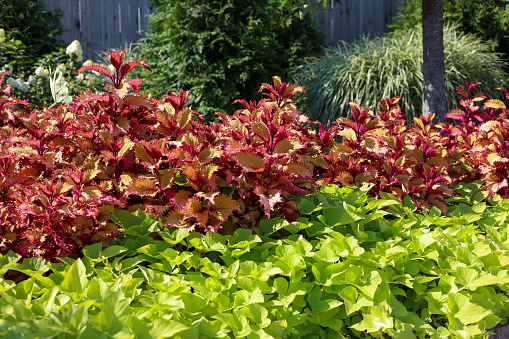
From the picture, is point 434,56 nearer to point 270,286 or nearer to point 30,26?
point 270,286

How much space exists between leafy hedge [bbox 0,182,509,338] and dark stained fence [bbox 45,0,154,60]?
6653mm

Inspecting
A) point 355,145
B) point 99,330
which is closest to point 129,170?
point 99,330

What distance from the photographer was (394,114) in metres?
2.62

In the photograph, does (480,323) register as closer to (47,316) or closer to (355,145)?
(355,145)

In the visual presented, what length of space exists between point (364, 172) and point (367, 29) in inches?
309

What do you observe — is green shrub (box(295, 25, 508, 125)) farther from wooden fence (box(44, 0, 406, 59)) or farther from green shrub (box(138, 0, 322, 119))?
wooden fence (box(44, 0, 406, 59))

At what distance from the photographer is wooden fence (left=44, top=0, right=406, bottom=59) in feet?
24.0

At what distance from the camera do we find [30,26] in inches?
238

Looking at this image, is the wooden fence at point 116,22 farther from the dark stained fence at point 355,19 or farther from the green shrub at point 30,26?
the green shrub at point 30,26

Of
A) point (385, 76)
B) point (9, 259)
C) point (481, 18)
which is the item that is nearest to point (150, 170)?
point (9, 259)

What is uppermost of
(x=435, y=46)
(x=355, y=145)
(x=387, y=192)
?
(x=435, y=46)

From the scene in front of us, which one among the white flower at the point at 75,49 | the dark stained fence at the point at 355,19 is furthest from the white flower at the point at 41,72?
the dark stained fence at the point at 355,19

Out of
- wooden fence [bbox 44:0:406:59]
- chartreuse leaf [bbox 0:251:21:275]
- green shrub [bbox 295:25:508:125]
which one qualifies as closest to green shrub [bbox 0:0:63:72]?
wooden fence [bbox 44:0:406:59]

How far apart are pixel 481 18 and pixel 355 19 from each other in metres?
2.44
